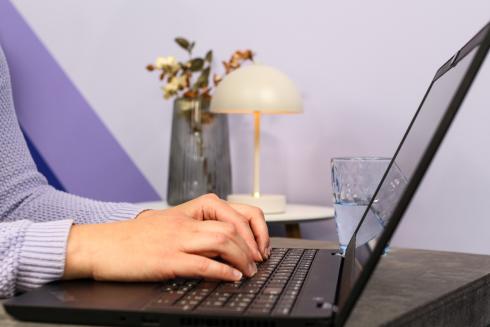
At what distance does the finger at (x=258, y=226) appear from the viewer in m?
0.81

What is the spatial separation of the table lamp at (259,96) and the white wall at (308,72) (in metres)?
0.24

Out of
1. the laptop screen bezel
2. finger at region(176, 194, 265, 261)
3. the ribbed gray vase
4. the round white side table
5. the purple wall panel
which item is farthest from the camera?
the purple wall panel

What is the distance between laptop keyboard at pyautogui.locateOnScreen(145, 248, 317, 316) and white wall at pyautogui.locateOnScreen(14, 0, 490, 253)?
116 centimetres

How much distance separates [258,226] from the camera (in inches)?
32.6

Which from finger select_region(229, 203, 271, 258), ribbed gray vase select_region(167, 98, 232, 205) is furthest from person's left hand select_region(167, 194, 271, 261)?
ribbed gray vase select_region(167, 98, 232, 205)

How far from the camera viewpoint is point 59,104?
2.19 m

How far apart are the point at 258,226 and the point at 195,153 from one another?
1106mm

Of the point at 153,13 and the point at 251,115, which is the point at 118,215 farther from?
the point at 153,13

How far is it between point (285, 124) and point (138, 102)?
1.80 ft

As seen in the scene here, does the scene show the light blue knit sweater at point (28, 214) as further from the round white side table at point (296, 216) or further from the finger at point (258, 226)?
the round white side table at point (296, 216)

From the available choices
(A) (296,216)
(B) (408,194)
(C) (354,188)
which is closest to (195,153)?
(A) (296,216)

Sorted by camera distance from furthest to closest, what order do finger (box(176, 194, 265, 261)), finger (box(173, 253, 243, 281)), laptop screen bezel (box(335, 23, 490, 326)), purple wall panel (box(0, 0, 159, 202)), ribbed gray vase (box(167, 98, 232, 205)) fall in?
purple wall panel (box(0, 0, 159, 202))
ribbed gray vase (box(167, 98, 232, 205))
finger (box(176, 194, 265, 261))
finger (box(173, 253, 243, 281))
laptop screen bezel (box(335, 23, 490, 326))

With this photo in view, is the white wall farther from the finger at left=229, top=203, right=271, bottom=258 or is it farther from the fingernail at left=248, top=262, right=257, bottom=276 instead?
the fingernail at left=248, top=262, right=257, bottom=276

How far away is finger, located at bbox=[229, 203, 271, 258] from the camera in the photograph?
813mm
